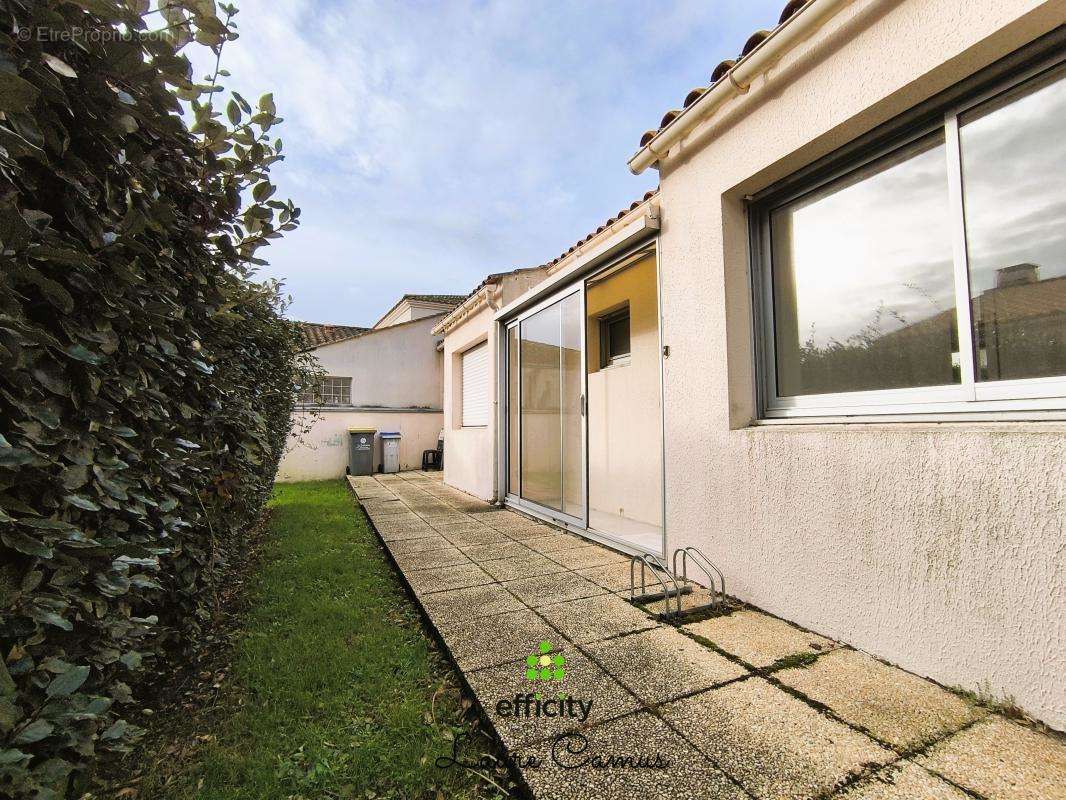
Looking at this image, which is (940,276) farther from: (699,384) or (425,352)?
(425,352)

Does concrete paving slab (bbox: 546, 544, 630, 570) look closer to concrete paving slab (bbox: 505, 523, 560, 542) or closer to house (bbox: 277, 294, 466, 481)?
concrete paving slab (bbox: 505, 523, 560, 542)

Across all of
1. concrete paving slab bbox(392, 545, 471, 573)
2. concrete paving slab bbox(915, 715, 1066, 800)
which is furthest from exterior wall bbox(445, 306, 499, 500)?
concrete paving slab bbox(915, 715, 1066, 800)

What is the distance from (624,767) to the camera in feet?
5.59

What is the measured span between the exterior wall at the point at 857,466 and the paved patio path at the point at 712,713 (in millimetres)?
279

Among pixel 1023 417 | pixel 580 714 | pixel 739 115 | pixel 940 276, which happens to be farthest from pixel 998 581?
pixel 739 115

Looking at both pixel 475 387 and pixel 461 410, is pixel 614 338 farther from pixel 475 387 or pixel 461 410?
pixel 461 410

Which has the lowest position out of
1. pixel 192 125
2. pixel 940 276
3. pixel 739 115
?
pixel 940 276

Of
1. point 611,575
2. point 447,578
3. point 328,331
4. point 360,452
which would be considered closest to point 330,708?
point 447,578

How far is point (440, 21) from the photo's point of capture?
19.0ft

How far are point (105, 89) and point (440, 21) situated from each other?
237 inches

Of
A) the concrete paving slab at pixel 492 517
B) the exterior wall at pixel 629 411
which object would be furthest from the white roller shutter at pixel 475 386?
the exterior wall at pixel 629 411

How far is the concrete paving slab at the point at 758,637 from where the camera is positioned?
8.11 feet

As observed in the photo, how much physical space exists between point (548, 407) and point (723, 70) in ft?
13.9

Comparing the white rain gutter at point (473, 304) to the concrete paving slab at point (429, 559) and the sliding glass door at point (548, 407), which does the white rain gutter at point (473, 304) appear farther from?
the concrete paving slab at point (429, 559)
